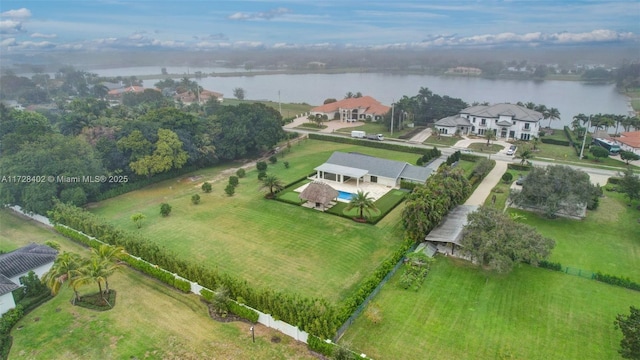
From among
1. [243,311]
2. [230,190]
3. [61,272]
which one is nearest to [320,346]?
[243,311]

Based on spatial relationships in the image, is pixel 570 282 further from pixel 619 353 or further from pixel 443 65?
pixel 443 65

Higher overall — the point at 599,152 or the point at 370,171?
the point at 370,171

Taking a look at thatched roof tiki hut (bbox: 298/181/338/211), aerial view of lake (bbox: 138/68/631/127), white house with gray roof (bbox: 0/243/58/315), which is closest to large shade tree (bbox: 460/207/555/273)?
thatched roof tiki hut (bbox: 298/181/338/211)

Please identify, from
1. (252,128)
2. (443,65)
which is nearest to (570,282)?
(252,128)

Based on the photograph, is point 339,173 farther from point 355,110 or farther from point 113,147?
point 355,110

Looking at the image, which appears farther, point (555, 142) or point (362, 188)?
point (555, 142)

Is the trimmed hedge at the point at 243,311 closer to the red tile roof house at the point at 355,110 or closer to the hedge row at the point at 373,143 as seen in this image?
the hedge row at the point at 373,143
